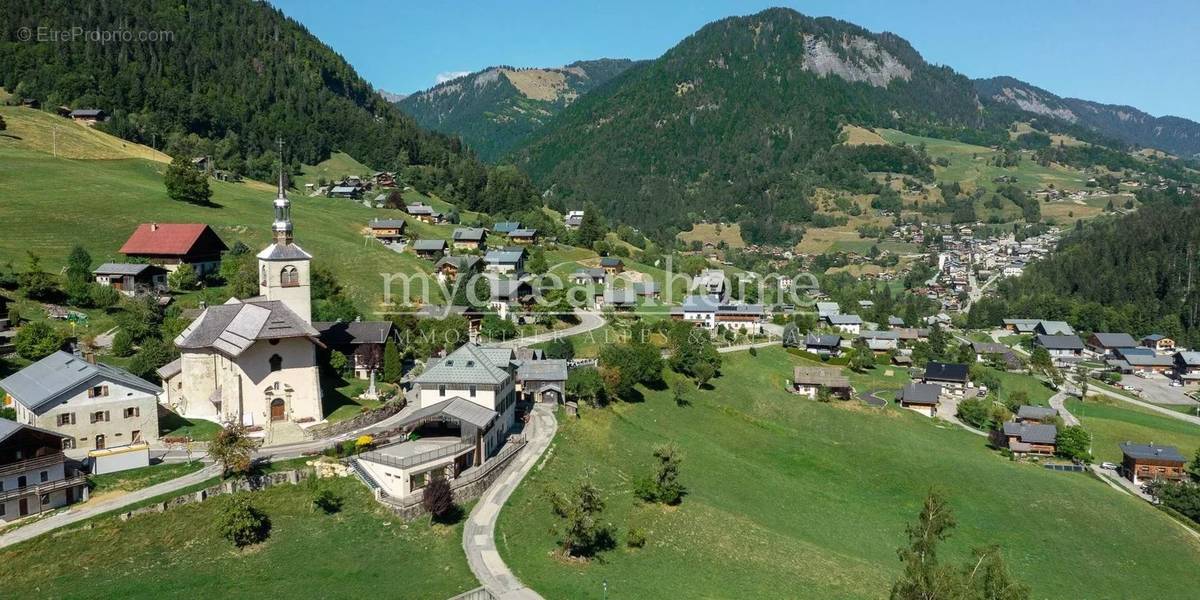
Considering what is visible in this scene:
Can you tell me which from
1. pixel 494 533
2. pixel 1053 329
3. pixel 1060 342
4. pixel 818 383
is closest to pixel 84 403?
pixel 494 533

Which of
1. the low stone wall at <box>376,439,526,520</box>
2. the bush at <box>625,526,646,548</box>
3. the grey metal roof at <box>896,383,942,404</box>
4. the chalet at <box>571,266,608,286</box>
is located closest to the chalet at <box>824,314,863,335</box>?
the grey metal roof at <box>896,383,942,404</box>

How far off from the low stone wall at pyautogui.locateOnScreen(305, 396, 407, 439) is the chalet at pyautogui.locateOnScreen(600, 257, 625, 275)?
2536 inches

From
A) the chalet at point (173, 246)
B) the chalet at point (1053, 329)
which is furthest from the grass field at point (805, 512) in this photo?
the chalet at point (1053, 329)

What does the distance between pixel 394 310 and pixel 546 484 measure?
36369mm

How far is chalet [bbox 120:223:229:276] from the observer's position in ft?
217

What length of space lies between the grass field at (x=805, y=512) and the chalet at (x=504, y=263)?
3567 cm

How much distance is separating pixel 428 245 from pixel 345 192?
3907cm

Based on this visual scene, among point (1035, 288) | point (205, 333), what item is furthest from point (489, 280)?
point (1035, 288)

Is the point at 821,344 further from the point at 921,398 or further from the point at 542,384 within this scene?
the point at 542,384

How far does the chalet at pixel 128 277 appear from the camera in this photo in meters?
59.4

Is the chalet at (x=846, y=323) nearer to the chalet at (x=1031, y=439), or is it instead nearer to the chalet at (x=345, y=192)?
the chalet at (x=1031, y=439)

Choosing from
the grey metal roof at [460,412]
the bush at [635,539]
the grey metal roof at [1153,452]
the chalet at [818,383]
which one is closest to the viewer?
the bush at [635,539]

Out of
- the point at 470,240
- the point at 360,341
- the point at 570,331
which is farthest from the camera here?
the point at 470,240

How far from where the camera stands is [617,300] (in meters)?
89.6
